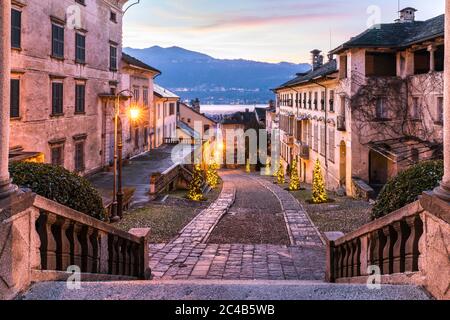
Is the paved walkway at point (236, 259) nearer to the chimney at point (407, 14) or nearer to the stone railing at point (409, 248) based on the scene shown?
the stone railing at point (409, 248)

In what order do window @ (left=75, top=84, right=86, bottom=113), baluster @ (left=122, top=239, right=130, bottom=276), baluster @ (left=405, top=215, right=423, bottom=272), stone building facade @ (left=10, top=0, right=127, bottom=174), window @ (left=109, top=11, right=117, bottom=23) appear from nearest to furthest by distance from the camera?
baluster @ (left=405, top=215, right=423, bottom=272)
baluster @ (left=122, top=239, right=130, bottom=276)
stone building facade @ (left=10, top=0, right=127, bottom=174)
window @ (left=75, top=84, right=86, bottom=113)
window @ (left=109, top=11, right=117, bottom=23)

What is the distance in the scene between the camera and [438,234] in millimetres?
4453

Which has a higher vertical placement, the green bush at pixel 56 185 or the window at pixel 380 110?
the window at pixel 380 110

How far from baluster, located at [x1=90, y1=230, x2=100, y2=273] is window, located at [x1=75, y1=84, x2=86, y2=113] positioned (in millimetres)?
20066

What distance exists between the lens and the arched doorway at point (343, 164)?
99.6 feet

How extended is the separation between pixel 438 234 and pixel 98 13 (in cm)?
2728

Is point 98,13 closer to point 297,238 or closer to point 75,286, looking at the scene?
point 297,238

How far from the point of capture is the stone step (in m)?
4.53

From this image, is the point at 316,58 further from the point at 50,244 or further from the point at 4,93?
the point at 4,93

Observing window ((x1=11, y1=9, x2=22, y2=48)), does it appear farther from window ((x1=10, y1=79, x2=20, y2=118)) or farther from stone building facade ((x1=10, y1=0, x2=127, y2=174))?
window ((x1=10, y1=79, x2=20, y2=118))

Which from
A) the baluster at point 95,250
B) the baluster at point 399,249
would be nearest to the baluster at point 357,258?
the baluster at point 399,249

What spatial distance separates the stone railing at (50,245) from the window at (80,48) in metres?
19.7

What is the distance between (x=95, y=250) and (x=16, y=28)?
1489 cm

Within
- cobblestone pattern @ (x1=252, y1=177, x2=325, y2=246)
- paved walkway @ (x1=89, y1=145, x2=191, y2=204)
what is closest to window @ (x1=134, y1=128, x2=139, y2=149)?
paved walkway @ (x1=89, y1=145, x2=191, y2=204)
